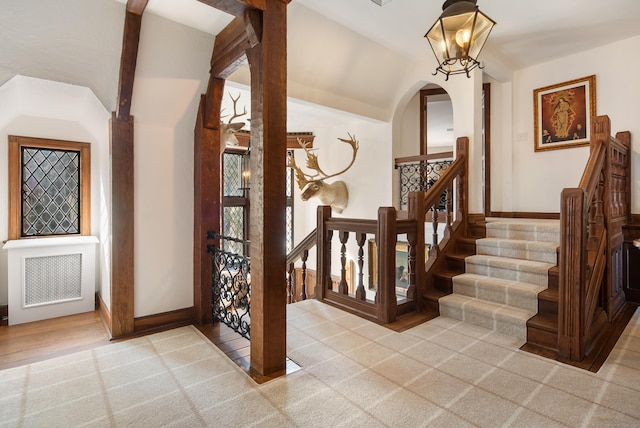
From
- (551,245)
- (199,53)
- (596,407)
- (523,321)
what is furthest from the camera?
(551,245)

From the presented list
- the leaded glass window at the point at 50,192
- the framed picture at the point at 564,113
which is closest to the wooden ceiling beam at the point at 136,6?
the leaded glass window at the point at 50,192

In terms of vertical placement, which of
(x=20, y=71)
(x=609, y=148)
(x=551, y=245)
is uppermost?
(x=20, y=71)

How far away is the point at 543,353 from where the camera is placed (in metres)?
2.32

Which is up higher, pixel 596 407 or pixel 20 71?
pixel 20 71

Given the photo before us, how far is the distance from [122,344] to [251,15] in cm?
254

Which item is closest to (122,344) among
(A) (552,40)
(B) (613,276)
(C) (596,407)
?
(C) (596,407)

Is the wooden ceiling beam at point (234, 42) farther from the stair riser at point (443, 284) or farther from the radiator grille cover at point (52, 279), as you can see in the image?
the stair riser at point (443, 284)

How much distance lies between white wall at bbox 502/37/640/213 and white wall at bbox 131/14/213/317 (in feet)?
13.6

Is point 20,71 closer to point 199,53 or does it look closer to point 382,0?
point 199,53

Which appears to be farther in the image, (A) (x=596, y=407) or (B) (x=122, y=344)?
(B) (x=122, y=344)

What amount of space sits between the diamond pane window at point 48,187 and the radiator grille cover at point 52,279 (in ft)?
1.26

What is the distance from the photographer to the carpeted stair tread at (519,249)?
3094 mm

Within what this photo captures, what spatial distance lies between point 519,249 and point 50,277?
15.3ft

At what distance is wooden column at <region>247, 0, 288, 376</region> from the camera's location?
2.06m
